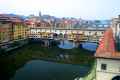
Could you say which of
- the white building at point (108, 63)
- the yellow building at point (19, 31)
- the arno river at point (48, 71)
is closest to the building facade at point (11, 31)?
the yellow building at point (19, 31)

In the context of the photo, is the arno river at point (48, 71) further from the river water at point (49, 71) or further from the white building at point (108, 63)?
the white building at point (108, 63)

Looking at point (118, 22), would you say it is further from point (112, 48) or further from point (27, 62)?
point (27, 62)

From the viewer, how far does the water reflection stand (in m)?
36.3

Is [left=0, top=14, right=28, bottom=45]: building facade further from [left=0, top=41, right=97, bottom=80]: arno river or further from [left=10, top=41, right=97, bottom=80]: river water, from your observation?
[left=10, top=41, right=97, bottom=80]: river water

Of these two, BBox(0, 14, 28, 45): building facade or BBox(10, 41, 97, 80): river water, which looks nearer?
BBox(10, 41, 97, 80): river water

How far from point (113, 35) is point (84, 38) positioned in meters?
49.0

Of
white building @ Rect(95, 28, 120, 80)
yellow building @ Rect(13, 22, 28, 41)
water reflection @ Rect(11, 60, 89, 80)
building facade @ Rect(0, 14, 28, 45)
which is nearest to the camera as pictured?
white building @ Rect(95, 28, 120, 80)

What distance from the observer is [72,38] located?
76.9 m

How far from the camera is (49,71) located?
4059cm

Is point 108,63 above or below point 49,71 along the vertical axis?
above

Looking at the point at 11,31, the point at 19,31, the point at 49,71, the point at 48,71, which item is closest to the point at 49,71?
the point at 49,71

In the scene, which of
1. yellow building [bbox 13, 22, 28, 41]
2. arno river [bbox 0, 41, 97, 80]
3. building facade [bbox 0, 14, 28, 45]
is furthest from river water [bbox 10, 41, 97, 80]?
yellow building [bbox 13, 22, 28, 41]

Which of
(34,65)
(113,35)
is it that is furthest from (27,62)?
(113,35)

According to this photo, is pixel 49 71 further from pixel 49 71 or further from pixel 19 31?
pixel 19 31
